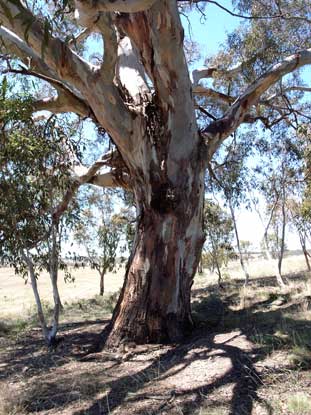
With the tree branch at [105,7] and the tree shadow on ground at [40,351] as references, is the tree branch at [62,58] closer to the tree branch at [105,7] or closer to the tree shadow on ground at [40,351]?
the tree branch at [105,7]

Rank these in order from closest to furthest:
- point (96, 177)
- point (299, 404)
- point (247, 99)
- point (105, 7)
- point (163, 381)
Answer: point (299, 404), point (105, 7), point (163, 381), point (247, 99), point (96, 177)

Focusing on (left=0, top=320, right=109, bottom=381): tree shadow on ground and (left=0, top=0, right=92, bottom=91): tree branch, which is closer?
(left=0, top=0, right=92, bottom=91): tree branch

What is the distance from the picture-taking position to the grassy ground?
320 cm

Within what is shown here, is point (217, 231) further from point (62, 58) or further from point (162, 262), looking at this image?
point (62, 58)

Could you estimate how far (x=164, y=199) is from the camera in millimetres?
5191

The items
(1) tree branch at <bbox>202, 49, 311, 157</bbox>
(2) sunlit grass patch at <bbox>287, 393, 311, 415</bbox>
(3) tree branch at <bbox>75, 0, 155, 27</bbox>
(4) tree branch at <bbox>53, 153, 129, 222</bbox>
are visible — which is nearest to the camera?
(2) sunlit grass patch at <bbox>287, 393, 311, 415</bbox>

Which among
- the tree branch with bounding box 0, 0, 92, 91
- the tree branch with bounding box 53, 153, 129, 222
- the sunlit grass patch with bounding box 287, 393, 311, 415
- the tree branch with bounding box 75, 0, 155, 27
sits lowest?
the sunlit grass patch with bounding box 287, 393, 311, 415

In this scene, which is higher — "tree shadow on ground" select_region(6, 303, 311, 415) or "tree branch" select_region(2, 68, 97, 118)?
"tree branch" select_region(2, 68, 97, 118)

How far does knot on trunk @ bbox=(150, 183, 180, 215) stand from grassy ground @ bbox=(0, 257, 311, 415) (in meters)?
1.51

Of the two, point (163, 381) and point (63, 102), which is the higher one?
point (63, 102)

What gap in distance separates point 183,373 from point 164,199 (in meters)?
2.02

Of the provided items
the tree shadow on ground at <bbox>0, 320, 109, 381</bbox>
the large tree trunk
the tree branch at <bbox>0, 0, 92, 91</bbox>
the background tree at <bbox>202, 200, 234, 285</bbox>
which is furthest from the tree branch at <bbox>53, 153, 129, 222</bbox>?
the background tree at <bbox>202, 200, 234, 285</bbox>

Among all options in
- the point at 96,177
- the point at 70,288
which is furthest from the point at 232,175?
the point at 70,288

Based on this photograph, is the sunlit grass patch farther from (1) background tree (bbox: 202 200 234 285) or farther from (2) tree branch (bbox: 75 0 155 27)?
(1) background tree (bbox: 202 200 234 285)
